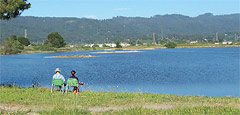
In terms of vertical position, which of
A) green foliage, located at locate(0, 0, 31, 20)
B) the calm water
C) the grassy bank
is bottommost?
the calm water

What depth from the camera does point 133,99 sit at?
1433 centimetres

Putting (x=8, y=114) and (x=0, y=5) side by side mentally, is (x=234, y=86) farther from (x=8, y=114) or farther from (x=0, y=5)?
(x=8, y=114)

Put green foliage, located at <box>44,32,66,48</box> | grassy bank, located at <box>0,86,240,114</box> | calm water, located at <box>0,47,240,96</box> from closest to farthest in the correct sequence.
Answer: grassy bank, located at <box>0,86,240,114</box>, calm water, located at <box>0,47,240,96</box>, green foliage, located at <box>44,32,66,48</box>

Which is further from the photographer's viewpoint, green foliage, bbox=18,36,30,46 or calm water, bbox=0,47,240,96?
green foliage, bbox=18,36,30,46

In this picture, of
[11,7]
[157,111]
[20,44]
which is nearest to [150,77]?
[11,7]

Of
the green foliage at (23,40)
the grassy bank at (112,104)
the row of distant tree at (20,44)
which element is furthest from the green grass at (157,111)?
the green foliage at (23,40)

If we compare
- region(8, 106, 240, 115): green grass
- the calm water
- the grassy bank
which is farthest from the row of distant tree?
region(8, 106, 240, 115): green grass

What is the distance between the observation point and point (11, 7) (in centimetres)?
1822

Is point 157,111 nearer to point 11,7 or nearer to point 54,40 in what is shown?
point 11,7

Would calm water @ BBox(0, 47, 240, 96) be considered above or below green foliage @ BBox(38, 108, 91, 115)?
below

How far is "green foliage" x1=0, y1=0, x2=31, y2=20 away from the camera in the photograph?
60.1 ft

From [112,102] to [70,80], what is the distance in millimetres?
4628

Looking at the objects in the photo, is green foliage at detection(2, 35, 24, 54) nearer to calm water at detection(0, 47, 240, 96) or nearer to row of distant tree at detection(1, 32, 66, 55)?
row of distant tree at detection(1, 32, 66, 55)

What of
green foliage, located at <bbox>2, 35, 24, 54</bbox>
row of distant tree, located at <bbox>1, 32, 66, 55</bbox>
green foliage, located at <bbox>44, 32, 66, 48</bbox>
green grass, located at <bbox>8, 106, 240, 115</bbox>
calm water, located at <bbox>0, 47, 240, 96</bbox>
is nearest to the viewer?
green grass, located at <bbox>8, 106, 240, 115</bbox>
